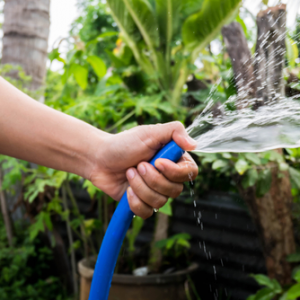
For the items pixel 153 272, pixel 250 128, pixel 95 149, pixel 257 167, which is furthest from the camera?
pixel 153 272

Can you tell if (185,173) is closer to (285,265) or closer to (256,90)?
(256,90)

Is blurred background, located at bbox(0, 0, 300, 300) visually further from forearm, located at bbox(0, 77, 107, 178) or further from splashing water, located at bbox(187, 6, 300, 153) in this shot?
forearm, located at bbox(0, 77, 107, 178)

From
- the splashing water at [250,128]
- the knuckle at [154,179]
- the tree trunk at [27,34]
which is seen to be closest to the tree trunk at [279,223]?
the splashing water at [250,128]

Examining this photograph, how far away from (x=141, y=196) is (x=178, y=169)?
0.42ft

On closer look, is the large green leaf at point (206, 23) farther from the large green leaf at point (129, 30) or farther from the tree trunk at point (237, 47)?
the large green leaf at point (129, 30)

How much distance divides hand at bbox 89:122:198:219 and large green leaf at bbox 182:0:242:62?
3.65 ft

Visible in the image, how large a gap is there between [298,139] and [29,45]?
8.12ft

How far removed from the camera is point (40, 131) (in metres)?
0.98

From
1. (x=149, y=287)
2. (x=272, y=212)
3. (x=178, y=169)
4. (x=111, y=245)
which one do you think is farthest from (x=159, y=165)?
(x=149, y=287)

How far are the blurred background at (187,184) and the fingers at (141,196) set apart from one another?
0.29 m

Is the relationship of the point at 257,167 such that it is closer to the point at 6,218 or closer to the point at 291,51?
the point at 291,51

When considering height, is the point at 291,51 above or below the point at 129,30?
below

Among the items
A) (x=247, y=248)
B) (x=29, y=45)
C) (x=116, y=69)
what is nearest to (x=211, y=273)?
(x=247, y=248)

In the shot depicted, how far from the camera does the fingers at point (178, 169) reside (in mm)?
765
